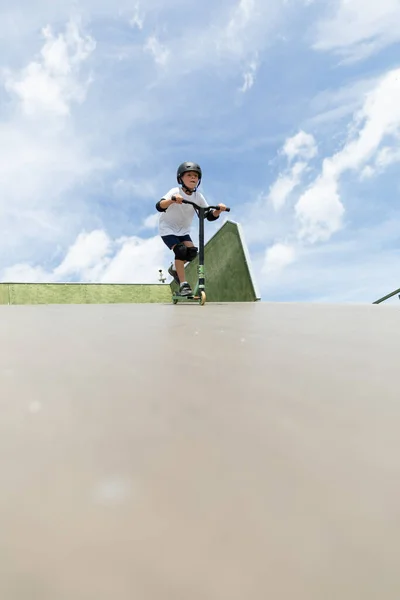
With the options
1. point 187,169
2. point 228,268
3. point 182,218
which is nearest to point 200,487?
point 187,169

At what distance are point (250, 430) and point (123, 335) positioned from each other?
3.80 feet

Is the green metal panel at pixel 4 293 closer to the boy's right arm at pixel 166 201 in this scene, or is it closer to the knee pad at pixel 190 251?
the knee pad at pixel 190 251

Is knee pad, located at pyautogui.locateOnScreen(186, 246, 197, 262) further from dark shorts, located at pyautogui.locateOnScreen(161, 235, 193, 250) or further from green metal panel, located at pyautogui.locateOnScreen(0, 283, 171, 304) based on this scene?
green metal panel, located at pyautogui.locateOnScreen(0, 283, 171, 304)

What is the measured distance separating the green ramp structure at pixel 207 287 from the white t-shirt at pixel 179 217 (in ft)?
3.75

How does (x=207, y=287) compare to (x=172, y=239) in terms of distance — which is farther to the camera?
(x=207, y=287)

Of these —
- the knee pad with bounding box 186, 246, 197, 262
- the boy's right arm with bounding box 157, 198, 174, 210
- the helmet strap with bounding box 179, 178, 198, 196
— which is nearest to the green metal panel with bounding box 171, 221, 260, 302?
the knee pad with bounding box 186, 246, 197, 262

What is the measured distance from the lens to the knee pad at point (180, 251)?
539cm

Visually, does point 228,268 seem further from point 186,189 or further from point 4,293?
point 4,293

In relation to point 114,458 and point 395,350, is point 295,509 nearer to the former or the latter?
point 114,458

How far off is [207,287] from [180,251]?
2432mm

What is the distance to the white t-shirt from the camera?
534 cm

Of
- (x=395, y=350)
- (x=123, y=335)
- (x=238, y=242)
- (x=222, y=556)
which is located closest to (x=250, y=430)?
(x=222, y=556)

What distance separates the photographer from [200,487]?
1.42 feet

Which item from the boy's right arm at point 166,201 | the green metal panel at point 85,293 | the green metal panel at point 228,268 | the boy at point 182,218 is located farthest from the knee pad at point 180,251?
the green metal panel at point 85,293
